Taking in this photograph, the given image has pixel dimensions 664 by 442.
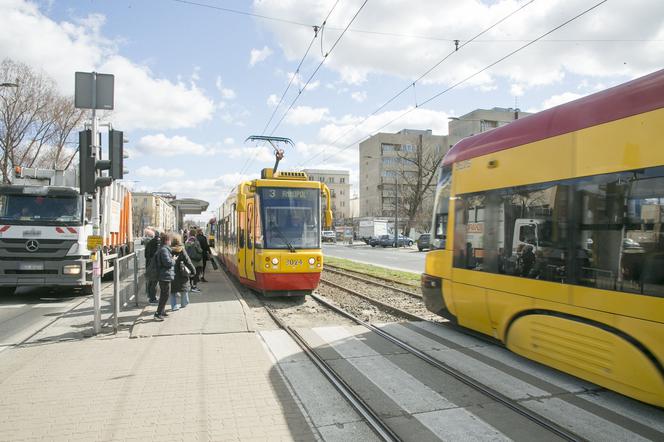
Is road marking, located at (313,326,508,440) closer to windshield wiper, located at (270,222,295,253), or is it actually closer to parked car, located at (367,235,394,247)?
windshield wiper, located at (270,222,295,253)

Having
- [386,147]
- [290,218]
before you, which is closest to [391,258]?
[290,218]

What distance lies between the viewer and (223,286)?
13.6 meters

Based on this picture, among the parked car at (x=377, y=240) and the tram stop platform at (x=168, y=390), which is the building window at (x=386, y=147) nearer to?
the parked car at (x=377, y=240)

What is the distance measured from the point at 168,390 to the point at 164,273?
3788mm

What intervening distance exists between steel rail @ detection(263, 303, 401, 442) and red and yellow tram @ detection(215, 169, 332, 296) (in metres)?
3.23

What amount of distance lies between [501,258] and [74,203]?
34.4ft

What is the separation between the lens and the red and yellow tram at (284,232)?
10.6 metres

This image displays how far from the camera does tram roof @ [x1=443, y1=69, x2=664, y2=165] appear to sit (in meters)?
4.37

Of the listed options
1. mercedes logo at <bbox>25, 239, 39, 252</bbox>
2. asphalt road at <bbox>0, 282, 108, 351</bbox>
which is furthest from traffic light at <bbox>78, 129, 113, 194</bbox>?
mercedes logo at <bbox>25, 239, 39, 252</bbox>

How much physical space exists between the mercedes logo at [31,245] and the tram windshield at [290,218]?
546cm

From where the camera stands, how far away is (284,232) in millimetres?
10828

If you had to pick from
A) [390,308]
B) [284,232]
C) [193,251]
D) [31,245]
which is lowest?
[390,308]

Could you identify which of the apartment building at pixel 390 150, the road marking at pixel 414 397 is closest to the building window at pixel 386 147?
the apartment building at pixel 390 150

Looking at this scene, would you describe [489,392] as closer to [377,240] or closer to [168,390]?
[168,390]
